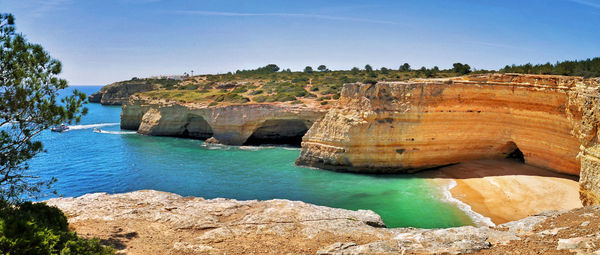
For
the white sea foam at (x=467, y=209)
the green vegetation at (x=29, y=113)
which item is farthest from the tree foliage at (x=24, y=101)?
the white sea foam at (x=467, y=209)

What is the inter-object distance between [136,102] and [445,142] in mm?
37442

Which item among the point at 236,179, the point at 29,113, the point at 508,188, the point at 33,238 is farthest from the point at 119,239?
the point at 508,188

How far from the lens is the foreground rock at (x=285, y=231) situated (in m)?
8.19

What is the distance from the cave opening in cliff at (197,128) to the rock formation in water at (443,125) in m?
18.7

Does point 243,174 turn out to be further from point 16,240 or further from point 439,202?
point 16,240

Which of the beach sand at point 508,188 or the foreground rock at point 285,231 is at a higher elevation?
the foreground rock at point 285,231

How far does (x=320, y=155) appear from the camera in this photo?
24125 mm

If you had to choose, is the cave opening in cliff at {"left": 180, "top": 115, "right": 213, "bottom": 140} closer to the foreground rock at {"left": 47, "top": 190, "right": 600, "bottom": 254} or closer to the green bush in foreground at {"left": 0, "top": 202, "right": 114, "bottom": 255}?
the foreground rock at {"left": 47, "top": 190, "right": 600, "bottom": 254}

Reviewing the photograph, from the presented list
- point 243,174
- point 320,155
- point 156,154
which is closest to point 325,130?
point 320,155

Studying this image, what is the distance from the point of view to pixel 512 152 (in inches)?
870

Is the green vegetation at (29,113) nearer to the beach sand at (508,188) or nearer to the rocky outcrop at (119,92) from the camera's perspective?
the beach sand at (508,188)

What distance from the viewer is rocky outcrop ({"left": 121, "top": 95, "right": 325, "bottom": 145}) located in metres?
32.6

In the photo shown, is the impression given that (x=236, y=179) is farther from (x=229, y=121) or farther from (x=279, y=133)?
(x=279, y=133)

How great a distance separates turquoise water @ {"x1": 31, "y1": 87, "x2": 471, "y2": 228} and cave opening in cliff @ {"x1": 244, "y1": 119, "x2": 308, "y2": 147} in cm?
315
